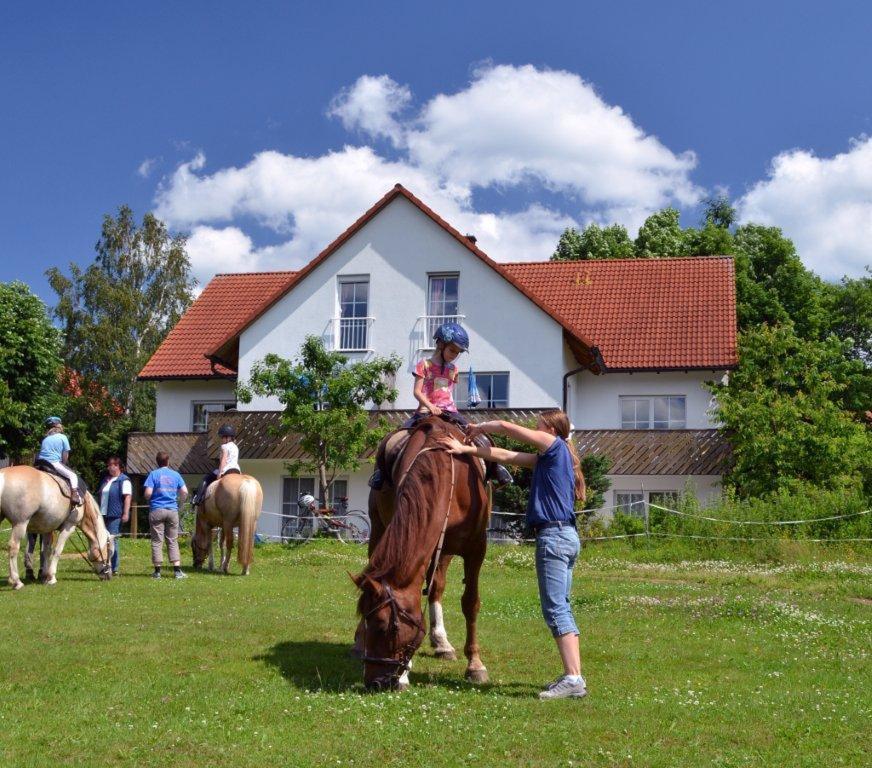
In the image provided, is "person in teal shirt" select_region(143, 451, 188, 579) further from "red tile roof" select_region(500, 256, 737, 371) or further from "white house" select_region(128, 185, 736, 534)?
"red tile roof" select_region(500, 256, 737, 371)

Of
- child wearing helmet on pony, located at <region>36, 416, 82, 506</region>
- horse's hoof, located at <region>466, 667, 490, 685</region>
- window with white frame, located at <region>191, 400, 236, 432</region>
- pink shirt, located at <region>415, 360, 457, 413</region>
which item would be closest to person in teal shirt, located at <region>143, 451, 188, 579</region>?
child wearing helmet on pony, located at <region>36, 416, 82, 506</region>

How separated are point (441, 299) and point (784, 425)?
11.5 metres

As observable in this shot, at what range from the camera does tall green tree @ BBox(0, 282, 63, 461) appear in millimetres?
39562

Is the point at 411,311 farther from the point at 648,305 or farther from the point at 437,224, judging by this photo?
the point at 648,305

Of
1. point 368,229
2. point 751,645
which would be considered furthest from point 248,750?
point 368,229

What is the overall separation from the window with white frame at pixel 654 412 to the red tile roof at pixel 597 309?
1.36 meters

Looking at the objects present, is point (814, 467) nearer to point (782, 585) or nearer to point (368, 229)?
point (782, 585)

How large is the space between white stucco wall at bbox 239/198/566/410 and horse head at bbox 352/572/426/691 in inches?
971

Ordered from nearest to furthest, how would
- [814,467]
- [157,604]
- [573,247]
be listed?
[157,604] → [814,467] → [573,247]

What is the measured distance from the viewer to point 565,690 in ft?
24.9

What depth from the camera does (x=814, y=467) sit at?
2611 centimetres

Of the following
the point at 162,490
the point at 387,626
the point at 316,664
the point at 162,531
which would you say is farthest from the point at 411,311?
the point at 387,626

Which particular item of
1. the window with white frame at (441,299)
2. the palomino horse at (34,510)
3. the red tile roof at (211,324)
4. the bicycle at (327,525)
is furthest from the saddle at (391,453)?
the red tile roof at (211,324)

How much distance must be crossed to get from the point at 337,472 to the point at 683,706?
999 inches
